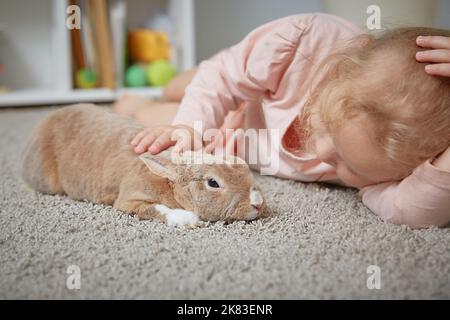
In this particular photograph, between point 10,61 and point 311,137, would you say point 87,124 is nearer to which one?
point 311,137

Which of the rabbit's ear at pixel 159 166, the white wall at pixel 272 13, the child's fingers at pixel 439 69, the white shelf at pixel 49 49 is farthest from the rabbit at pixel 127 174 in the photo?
the white shelf at pixel 49 49

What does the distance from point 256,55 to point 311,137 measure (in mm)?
224

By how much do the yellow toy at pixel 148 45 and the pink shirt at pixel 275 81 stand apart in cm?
108

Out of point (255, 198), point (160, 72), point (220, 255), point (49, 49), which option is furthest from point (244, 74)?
point (49, 49)

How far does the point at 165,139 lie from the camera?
862 millimetres

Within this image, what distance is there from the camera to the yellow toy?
2143mm

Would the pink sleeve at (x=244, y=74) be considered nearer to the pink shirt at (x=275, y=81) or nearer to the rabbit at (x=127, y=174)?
the pink shirt at (x=275, y=81)

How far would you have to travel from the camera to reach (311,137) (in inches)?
36.8

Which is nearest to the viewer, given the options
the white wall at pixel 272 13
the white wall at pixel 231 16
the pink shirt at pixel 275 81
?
the pink shirt at pixel 275 81

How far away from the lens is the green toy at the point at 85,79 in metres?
2.11

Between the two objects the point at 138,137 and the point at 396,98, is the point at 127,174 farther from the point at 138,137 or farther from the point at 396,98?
the point at 396,98

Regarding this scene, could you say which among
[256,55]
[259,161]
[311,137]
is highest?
[256,55]

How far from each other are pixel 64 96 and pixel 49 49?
375mm

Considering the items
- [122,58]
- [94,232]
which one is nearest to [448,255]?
[94,232]
